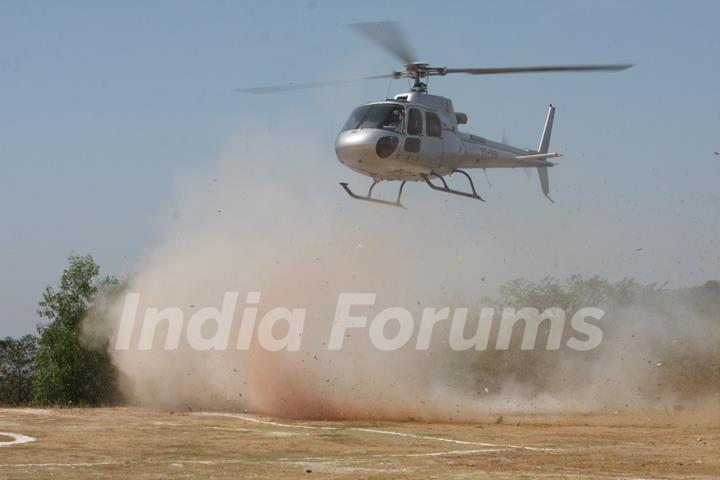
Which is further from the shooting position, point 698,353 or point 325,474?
point 698,353

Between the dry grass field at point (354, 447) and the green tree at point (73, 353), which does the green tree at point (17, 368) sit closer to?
the green tree at point (73, 353)

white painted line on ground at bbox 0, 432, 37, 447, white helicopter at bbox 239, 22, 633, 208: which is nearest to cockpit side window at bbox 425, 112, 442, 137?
white helicopter at bbox 239, 22, 633, 208

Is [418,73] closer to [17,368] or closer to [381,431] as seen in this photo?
[381,431]

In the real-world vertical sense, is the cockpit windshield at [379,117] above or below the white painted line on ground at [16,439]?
above

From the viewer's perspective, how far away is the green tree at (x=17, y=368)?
212 ft

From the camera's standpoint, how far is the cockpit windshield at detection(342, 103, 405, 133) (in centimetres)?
2634

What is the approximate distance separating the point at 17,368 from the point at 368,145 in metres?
49.8

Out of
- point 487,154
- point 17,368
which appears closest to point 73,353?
point 17,368

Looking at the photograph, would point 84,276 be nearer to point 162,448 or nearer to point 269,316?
point 269,316

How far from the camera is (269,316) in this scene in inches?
1379

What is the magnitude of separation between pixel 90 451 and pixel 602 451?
9.81m

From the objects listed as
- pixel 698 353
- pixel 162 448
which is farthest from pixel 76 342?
pixel 162 448

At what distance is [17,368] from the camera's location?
68625 mm

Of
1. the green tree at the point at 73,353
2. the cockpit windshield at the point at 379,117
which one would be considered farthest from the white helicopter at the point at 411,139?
the green tree at the point at 73,353
